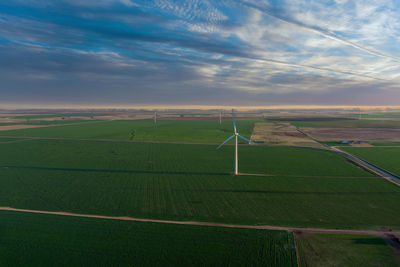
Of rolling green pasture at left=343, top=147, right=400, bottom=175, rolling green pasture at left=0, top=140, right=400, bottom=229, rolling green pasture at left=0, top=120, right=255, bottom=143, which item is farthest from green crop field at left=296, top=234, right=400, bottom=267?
rolling green pasture at left=0, top=120, right=255, bottom=143

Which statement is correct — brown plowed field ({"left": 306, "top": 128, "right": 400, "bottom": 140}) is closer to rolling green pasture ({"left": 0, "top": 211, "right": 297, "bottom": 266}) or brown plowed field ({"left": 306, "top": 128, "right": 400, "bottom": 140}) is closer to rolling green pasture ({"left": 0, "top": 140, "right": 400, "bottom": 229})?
rolling green pasture ({"left": 0, "top": 140, "right": 400, "bottom": 229})

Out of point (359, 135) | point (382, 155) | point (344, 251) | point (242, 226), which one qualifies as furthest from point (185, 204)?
point (359, 135)

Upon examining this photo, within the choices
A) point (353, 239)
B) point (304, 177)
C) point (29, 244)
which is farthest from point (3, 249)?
point (304, 177)

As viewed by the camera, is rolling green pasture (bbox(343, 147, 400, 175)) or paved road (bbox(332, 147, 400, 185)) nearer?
paved road (bbox(332, 147, 400, 185))

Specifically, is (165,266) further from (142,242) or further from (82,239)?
(82,239)

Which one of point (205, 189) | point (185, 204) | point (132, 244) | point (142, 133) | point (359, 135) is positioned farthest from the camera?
point (142, 133)

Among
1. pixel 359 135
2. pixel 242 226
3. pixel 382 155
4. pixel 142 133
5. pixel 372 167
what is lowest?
pixel 242 226

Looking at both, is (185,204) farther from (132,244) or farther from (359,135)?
(359,135)

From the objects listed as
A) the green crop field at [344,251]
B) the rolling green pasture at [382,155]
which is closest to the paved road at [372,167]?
the rolling green pasture at [382,155]
